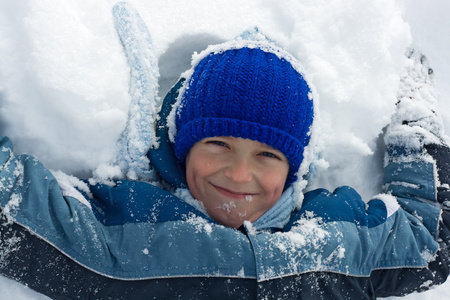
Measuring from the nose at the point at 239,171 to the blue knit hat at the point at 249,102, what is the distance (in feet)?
0.26

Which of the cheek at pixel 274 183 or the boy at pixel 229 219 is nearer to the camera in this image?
the boy at pixel 229 219

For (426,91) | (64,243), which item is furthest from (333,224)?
(426,91)

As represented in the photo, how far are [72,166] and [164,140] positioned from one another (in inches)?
11.7

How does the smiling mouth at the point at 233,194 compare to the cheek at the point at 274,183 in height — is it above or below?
below

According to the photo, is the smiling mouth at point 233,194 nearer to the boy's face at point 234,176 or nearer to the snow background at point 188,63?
the boy's face at point 234,176

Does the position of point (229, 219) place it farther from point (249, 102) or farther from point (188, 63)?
point (188, 63)

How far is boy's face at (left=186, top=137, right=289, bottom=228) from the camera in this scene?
1350 millimetres

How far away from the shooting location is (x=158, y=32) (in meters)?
1.69

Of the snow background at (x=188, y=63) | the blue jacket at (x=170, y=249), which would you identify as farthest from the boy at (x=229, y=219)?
the snow background at (x=188, y=63)

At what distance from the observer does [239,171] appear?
4.37 feet

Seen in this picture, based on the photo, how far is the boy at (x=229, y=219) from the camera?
1.20 meters

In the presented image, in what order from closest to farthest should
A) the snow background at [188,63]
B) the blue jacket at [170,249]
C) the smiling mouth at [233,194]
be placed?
the blue jacket at [170,249], the snow background at [188,63], the smiling mouth at [233,194]

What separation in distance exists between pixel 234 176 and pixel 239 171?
2 cm

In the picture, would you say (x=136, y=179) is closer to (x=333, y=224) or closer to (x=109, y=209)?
(x=109, y=209)
